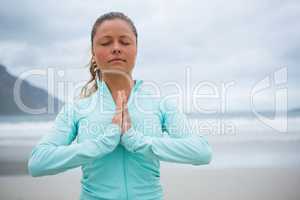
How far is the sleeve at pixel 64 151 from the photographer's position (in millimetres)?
757

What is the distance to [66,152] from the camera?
77 cm

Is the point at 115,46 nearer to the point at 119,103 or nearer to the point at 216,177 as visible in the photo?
the point at 119,103

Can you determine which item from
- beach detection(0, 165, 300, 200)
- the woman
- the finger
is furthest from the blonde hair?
beach detection(0, 165, 300, 200)

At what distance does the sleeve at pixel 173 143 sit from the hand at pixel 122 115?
0.01 m

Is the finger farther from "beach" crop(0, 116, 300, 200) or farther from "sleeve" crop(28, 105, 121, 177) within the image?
"beach" crop(0, 116, 300, 200)

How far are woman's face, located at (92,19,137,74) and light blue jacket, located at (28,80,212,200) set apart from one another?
0.06 meters

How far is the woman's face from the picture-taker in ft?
2.69

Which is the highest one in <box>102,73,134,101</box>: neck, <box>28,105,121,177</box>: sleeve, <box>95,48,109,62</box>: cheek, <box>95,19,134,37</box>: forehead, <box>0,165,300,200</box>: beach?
<box>95,19,134,37</box>: forehead

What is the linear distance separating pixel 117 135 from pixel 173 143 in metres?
0.12

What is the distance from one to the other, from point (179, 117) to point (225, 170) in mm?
1893

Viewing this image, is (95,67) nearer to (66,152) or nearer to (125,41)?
(125,41)

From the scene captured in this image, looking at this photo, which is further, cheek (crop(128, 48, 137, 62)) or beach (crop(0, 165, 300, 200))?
beach (crop(0, 165, 300, 200))

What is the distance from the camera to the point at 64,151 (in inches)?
30.3

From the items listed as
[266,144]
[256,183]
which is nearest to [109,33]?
[256,183]
